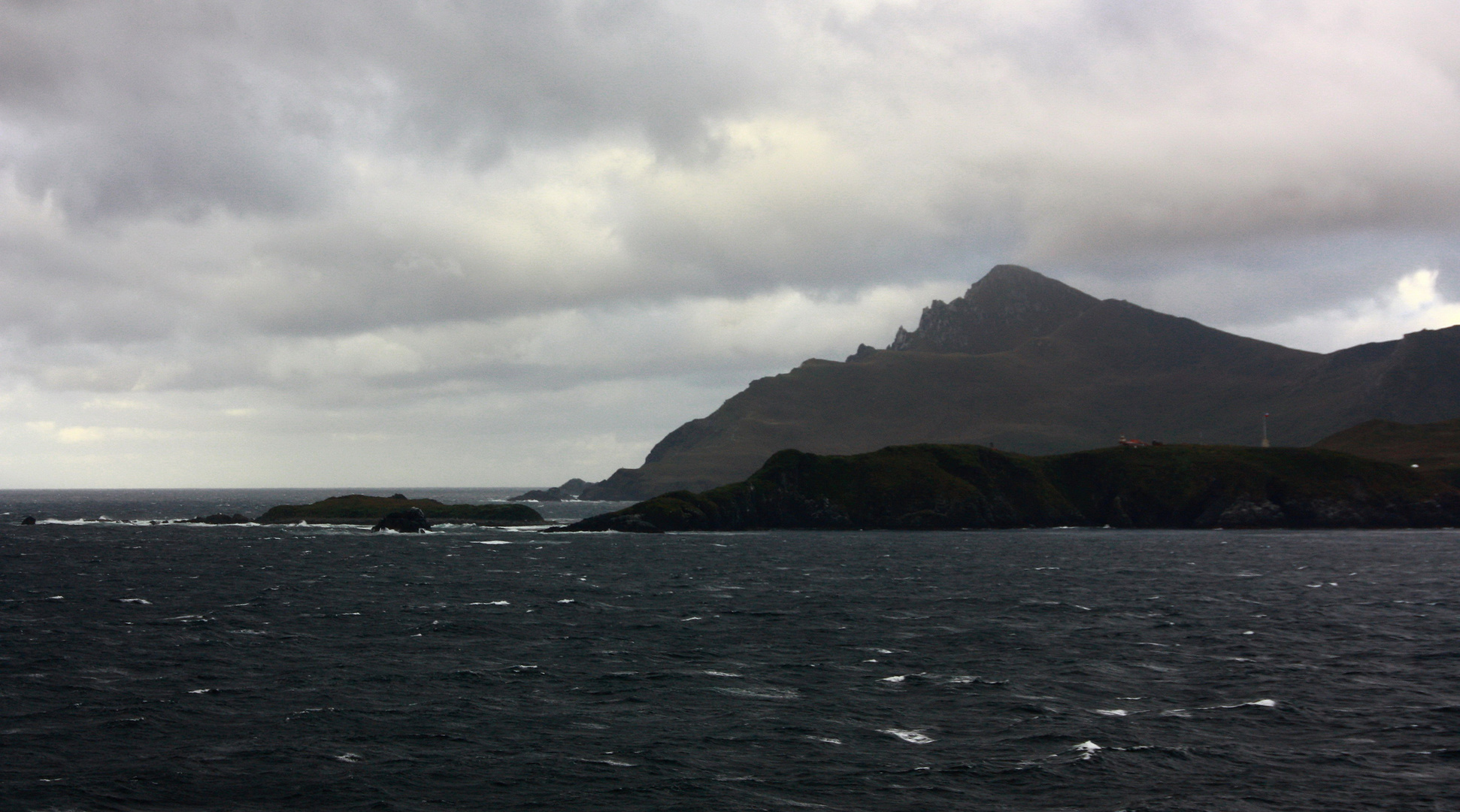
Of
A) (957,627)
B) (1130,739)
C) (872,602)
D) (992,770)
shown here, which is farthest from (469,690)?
(872,602)

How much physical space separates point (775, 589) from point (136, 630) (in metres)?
47.5

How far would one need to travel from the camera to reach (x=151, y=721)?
39.5 m

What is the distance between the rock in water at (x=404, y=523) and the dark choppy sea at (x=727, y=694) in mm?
96819

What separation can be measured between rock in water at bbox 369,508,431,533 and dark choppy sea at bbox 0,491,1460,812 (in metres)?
96.8

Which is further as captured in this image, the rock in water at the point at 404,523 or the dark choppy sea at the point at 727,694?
the rock in water at the point at 404,523

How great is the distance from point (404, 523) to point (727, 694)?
529 feet

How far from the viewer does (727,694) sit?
150 ft

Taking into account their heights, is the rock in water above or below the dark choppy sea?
above

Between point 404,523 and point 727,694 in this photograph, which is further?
point 404,523

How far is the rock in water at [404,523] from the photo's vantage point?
194750 mm

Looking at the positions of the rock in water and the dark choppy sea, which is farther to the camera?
the rock in water

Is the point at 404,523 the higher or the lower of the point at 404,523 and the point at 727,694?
the higher

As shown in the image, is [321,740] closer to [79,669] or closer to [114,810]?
[114,810]

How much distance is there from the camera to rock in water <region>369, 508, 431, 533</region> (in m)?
195
